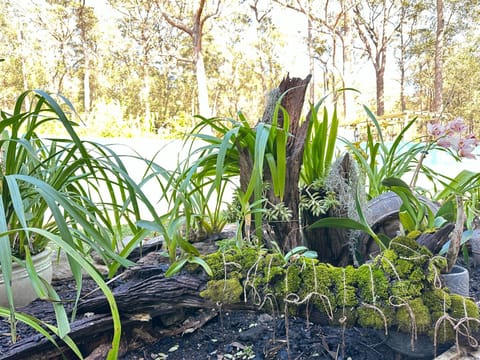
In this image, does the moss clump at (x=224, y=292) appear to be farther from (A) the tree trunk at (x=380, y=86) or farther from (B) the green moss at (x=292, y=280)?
(A) the tree trunk at (x=380, y=86)

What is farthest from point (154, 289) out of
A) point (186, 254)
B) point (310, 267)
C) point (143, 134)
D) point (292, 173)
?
point (143, 134)

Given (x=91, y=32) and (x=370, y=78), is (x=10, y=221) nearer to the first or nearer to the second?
(x=91, y=32)

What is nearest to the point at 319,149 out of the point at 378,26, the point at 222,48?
the point at 378,26

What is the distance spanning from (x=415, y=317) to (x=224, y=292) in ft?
1.11

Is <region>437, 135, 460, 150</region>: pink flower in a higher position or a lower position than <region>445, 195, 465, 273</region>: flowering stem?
higher

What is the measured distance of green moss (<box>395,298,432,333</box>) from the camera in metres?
0.57

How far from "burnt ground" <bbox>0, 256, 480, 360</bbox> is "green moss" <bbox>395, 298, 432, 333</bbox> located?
0.08 metres

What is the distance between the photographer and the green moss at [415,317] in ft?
1.86

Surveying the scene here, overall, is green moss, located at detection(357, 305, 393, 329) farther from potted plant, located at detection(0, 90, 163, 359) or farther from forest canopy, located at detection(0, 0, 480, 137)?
forest canopy, located at detection(0, 0, 480, 137)

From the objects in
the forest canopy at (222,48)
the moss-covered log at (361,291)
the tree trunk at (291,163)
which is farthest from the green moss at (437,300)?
the forest canopy at (222,48)

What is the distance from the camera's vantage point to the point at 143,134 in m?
A: 4.61

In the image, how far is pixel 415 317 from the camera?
0.57 m

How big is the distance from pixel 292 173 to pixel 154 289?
412mm

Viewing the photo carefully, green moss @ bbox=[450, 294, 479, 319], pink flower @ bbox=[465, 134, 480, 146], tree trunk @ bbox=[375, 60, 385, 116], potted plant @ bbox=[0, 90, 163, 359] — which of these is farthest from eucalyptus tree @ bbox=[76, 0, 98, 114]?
green moss @ bbox=[450, 294, 479, 319]
